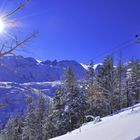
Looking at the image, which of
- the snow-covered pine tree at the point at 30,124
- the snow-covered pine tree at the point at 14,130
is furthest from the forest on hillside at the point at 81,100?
the snow-covered pine tree at the point at 14,130

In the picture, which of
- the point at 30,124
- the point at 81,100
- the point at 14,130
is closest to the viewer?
the point at 81,100

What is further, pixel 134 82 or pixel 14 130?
pixel 14 130

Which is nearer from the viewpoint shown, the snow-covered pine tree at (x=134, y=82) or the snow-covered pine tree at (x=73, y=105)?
the snow-covered pine tree at (x=73, y=105)

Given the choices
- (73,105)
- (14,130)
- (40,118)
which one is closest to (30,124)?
(40,118)

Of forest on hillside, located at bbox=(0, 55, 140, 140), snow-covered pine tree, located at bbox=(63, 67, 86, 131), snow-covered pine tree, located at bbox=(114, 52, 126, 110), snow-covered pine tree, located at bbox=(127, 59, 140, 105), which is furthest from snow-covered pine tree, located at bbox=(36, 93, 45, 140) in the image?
snow-covered pine tree, located at bbox=(127, 59, 140, 105)

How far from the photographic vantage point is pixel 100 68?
199 ft

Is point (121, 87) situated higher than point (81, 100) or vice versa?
point (121, 87)

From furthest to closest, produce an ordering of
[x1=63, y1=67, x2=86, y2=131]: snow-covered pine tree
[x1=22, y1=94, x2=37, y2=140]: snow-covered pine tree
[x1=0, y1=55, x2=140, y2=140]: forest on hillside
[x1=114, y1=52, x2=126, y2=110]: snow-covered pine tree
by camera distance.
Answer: [x1=22, y1=94, x2=37, y2=140]: snow-covered pine tree, [x1=114, y1=52, x2=126, y2=110]: snow-covered pine tree, [x1=63, y1=67, x2=86, y2=131]: snow-covered pine tree, [x1=0, y1=55, x2=140, y2=140]: forest on hillside

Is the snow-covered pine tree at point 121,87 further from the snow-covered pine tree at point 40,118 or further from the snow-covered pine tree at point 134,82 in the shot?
the snow-covered pine tree at point 40,118

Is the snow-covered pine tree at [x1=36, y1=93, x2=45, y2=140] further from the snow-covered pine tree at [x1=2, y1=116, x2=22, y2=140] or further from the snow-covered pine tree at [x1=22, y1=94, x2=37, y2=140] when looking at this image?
the snow-covered pine tree at [x1=2, y1=116, x2=22, y2=140]

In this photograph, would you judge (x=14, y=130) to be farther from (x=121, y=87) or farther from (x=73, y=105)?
(x=121, y=87)

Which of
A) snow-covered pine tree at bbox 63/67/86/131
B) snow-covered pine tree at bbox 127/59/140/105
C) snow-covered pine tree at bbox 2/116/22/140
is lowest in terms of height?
snow-covered pine tree at bbox 2/116/22/140

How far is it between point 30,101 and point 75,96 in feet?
45.3

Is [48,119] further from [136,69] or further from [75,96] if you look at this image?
[136,69]
